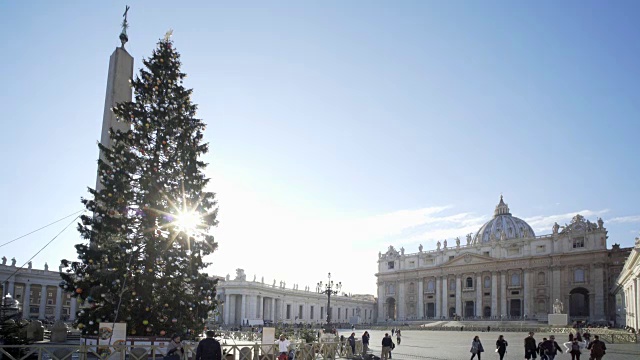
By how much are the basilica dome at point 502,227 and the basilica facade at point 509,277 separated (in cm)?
27

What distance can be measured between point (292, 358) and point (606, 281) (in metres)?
64.8

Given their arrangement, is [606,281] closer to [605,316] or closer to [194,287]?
[605,316]

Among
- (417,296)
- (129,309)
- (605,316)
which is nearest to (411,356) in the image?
(129,309)

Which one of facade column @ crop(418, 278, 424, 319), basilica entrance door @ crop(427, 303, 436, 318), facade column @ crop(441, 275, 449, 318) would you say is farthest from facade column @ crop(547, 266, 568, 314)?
facade column @ crop(418, 278, 424, 319)

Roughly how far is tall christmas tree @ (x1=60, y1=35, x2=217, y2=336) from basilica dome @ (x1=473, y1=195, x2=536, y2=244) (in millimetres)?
85138

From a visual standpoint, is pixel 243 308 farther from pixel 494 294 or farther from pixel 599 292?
pixel 599 292

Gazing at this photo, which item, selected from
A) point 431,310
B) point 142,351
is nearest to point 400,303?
point 431,310

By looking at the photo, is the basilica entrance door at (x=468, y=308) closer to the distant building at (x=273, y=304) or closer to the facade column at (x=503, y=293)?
the facade column at (x=503, y=293)

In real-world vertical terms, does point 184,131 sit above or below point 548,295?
above

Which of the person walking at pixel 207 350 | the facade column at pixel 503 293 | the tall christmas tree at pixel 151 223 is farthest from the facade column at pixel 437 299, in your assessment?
the person walking at pixel 207 350

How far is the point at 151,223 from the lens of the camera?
18.2 meters

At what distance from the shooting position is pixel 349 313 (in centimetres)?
10788

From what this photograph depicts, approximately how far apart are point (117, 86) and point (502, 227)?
301 feet

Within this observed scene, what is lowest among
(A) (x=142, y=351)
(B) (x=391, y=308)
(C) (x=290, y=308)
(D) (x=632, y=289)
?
(B) (x=391, y=308)
